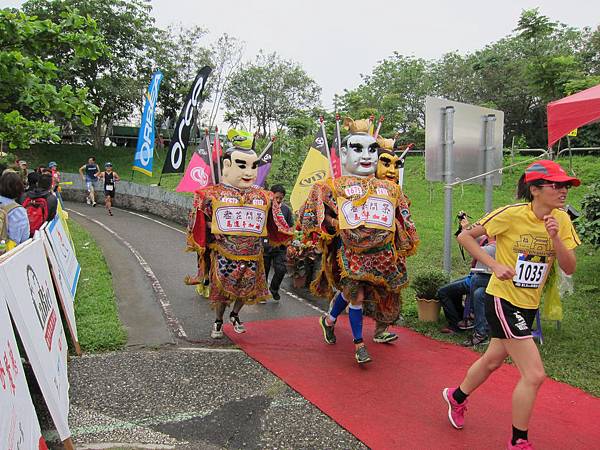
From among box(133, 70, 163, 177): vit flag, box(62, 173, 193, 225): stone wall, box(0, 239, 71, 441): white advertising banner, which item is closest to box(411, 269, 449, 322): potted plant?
box(0, 239, 71, 441): white advertising banner

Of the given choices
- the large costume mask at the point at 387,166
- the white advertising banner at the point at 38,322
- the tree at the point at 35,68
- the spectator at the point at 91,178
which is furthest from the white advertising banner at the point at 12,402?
the spectator at the point at 91,178

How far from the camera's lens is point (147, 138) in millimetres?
14070

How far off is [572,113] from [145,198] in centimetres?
1350

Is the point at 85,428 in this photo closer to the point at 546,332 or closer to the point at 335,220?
the point at 335,220

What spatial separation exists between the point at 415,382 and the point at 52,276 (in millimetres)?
3263

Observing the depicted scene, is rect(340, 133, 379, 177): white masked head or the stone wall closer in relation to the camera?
rect(340, 133, 379, 177): white masked head

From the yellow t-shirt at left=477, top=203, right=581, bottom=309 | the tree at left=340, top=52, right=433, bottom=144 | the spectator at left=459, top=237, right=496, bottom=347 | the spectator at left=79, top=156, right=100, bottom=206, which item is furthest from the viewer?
the tree at left=340, top=52, right=433, bottom=144

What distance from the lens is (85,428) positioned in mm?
3383

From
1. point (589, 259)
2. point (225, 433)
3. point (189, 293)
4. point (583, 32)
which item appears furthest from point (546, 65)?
point (225, 433)

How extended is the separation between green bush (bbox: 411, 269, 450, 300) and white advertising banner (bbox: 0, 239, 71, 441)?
3.60 metres

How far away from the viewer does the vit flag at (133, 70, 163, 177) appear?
1380 cm

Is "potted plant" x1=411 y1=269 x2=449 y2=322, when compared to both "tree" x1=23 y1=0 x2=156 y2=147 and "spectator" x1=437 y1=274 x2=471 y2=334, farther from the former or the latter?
"tree" x1=23 y1=0 x2=156 y2=147

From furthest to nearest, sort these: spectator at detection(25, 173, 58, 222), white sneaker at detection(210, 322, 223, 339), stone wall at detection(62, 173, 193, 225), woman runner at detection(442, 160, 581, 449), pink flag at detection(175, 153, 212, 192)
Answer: stone wall at detection(62, 173, 193, 225) < pink flag at detection(175, 153, 212, 192) < spectator at detection(25, 173, 58, 222) < white sneaker at detection(210, 322, 223, 339) < woman runner at detection(442, 160, 581, 449)

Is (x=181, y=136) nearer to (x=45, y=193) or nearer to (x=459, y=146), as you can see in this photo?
(x=45, y=193)
